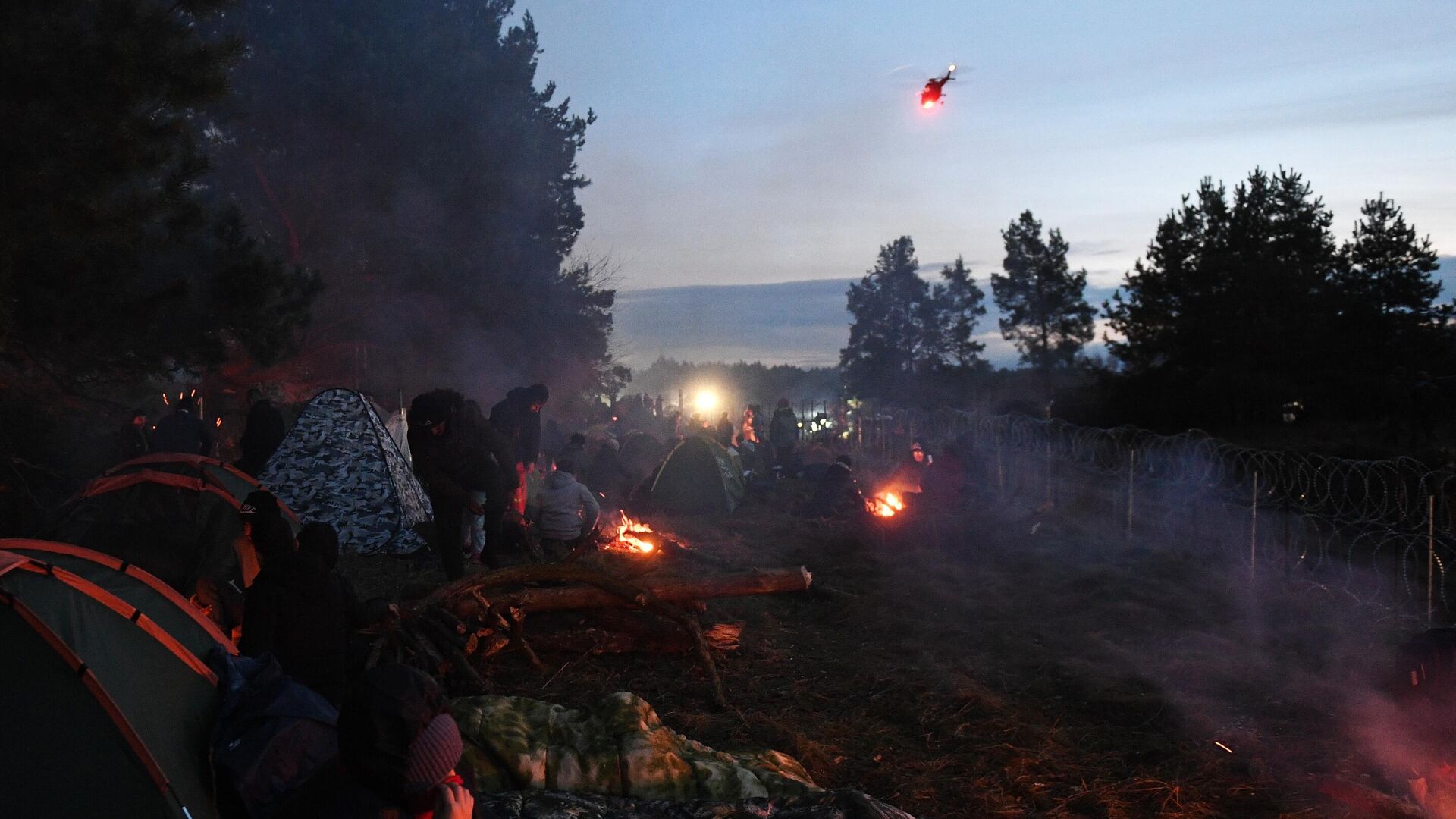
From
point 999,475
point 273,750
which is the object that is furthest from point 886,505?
point 273,750

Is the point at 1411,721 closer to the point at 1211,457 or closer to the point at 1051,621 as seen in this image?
the point at 1051,621

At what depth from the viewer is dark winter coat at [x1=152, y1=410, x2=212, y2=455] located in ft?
42.2

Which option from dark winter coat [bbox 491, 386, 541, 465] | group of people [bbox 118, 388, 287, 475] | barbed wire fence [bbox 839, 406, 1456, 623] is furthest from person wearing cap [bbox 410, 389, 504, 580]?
barbed wire fence [bbox 839, 406, 1456, 623]

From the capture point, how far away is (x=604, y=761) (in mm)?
4438

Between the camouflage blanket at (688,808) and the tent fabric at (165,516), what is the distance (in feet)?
15.3

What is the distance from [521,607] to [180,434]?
27.7 feet

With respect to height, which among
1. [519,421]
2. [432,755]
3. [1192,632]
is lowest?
[1192,632]

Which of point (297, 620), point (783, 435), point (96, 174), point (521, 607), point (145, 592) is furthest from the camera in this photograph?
point (783, 435)

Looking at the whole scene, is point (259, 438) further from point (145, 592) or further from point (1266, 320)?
point (1266, 320)

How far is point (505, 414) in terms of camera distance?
11.1m

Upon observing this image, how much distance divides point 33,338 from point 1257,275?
3339 cm

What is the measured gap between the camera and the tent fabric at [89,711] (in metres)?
3.32

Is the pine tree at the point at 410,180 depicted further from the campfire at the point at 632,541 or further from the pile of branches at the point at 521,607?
the pile of branches at the point at 521,607

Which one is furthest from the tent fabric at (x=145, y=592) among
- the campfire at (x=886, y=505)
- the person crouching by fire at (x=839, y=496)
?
the person crouching by fire at (x=839, y=496)
